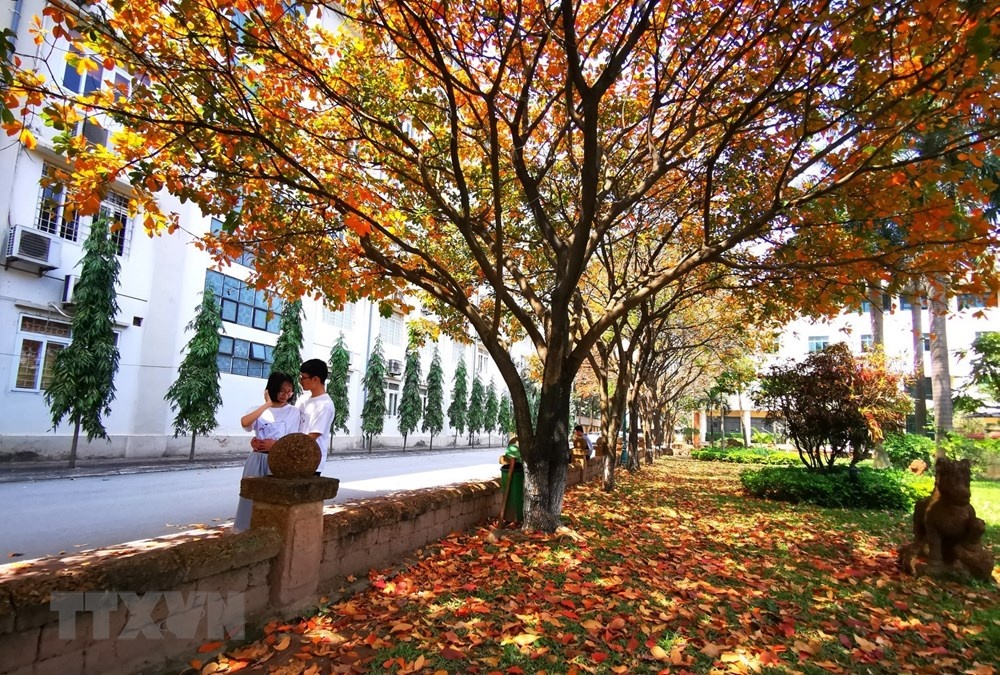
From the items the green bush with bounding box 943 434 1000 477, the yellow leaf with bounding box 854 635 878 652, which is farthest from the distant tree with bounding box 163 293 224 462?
the green bush with bounding box 943 434 1000 477

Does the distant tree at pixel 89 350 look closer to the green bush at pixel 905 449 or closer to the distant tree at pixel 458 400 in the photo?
the distant tree at pixel 458 400

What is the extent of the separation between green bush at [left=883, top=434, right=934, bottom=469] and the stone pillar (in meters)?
23.1

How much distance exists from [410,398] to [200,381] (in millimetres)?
14216

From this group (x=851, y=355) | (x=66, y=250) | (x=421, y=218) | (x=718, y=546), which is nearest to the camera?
(x=718, y=546)

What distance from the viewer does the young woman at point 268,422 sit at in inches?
171

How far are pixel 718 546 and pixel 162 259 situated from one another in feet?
60.0

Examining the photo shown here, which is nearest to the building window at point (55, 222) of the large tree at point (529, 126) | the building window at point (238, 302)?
the building window at point (238, 302)

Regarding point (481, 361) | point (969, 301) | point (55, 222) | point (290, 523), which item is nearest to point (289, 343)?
point (55, 222)

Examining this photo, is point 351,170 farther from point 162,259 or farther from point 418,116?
point 162,259

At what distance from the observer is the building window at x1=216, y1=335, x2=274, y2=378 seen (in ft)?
66.3

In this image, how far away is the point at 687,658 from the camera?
3572 millimetres

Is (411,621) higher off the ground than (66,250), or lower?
lower

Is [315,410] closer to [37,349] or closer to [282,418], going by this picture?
[282,418]

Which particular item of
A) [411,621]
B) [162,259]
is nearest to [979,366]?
[411,621]
